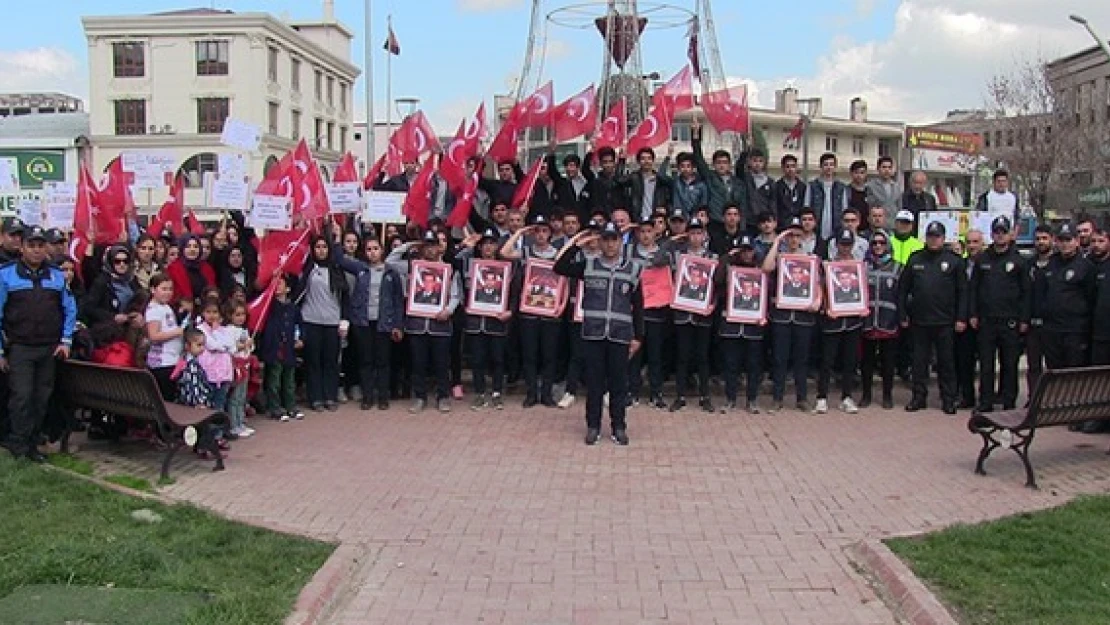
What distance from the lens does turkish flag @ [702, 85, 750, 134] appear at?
14664 mm

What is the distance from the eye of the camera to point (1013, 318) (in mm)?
11758

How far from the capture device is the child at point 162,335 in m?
9.89

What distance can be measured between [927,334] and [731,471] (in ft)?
13.7

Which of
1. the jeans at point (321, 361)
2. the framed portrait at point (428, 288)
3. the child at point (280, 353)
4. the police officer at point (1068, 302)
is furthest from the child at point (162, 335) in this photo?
the police officer at point (1068, 302)

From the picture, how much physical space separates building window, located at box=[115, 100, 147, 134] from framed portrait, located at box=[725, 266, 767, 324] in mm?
62709

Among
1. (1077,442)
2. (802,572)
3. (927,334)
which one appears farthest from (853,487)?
(927,334)

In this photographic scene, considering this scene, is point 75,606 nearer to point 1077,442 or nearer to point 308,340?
point 308,340

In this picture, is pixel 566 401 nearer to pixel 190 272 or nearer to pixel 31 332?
pixel 190 272

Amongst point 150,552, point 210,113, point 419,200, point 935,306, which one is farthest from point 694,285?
point 210,113

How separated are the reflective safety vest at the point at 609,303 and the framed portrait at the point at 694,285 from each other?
1.63 m

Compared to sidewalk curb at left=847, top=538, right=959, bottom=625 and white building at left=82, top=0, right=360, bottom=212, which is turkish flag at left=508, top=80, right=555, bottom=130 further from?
white building at left=82, top=0, right=360, bottom=212

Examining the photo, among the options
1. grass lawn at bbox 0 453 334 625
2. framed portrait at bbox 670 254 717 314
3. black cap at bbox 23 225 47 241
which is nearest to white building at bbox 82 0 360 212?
framed portrait at bbox 670 254 717 314

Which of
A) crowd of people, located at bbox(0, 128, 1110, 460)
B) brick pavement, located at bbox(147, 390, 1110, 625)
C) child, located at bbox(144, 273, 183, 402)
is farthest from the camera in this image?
crowd of people, located at bbox(0, 128, 1110, 460)

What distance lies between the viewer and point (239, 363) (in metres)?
10.4
